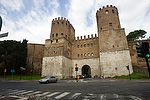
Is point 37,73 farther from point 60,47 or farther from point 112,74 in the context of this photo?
point 112,74

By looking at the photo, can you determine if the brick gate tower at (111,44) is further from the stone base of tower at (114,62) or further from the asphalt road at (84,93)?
the asphalt road at (84,93)

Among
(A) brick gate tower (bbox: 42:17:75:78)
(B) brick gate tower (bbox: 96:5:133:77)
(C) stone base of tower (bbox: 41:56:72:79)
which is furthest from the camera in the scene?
(A) brick gate tower (bbox: 42:17:75:78)

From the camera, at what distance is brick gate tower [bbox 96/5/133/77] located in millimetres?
21673

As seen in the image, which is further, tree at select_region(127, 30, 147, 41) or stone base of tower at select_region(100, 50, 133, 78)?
tree at select_region(127, 30, 147, 41)

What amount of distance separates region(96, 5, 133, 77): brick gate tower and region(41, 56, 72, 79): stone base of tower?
31.6ft

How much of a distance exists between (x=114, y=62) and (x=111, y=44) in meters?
4.72

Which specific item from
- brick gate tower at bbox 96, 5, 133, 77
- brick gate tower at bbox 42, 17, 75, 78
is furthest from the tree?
brick gate tower at bbox 42, 17, 75, 78

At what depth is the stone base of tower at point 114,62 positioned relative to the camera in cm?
2122

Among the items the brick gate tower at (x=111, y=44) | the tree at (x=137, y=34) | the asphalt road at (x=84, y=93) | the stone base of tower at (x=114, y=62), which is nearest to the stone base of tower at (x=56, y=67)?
→ the brick gate tower at (x=111, y=44)

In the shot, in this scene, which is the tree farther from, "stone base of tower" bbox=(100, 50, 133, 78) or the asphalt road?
the asphalt road

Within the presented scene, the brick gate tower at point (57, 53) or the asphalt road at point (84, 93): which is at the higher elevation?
the brick gate tower at point (57, 53)

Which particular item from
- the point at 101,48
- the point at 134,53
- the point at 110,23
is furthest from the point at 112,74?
the point at 110,23

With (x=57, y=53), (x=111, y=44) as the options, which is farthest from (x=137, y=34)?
(x=57, y=53)

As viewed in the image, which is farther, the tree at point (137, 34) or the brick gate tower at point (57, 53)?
the tree at point (137, 34)
